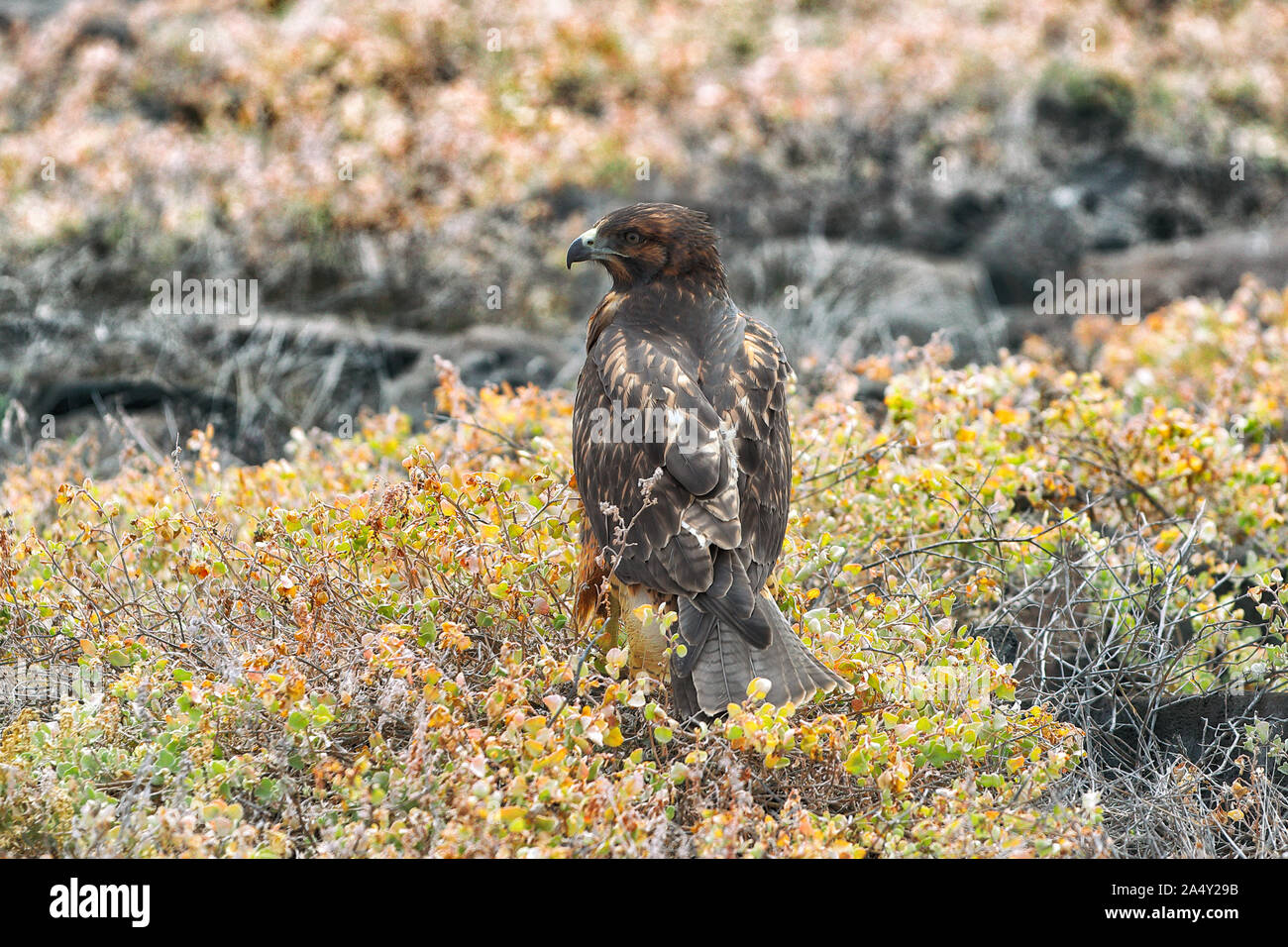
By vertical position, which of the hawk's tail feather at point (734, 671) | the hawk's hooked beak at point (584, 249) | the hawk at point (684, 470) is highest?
the hawk's hooked beak at point (584, 249)

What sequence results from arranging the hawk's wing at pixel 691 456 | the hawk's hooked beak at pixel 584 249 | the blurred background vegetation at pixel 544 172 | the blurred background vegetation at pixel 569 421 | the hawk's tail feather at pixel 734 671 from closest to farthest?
the blurred background vegetation at pixel 569 421
the hawk's tail feather at pixel 734 671
the hawk's wing at pixel 691 456
the hawk's hooked beak at pixel 584 249
the blurred background vegetation at pixel 544 172

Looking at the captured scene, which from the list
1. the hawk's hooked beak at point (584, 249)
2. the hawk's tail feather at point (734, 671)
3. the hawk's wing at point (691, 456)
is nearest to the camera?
the hawk's tail feather at point (734, 671)

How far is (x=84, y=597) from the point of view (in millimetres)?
4852

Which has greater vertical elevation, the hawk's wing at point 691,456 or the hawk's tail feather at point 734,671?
the hawk's wing at point 691,456

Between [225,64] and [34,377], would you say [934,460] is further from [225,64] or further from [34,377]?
[225,64]

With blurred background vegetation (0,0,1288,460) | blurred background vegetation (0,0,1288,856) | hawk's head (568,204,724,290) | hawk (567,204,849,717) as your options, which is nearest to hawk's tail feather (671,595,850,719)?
hawk (567,204,849,717)

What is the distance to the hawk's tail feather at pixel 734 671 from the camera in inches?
166

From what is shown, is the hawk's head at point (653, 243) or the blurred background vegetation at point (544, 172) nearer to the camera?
the hawk's head at point (653, 243)

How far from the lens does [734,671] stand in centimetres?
426

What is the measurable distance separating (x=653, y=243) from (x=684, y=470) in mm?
1189

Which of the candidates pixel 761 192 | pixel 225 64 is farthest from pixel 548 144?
pixel 225 64

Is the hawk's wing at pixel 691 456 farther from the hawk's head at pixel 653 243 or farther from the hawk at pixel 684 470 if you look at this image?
the hawk's head at pixel 653 243

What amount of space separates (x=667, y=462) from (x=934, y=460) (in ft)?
6.92

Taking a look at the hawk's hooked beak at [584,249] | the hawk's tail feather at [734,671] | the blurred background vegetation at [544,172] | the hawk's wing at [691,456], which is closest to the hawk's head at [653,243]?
the hawk's hooked beak at [584,249]
